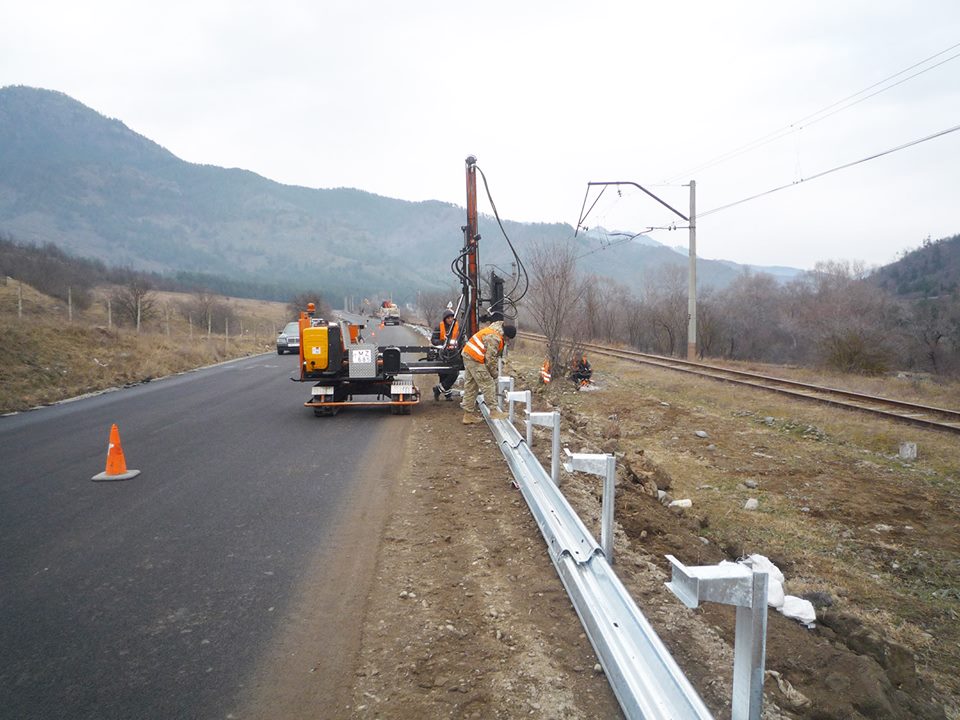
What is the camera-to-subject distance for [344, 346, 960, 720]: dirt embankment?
3082 millimetres

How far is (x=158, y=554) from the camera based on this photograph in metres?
4.82

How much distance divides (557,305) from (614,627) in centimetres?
1316

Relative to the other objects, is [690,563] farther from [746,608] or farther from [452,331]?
[452,331]

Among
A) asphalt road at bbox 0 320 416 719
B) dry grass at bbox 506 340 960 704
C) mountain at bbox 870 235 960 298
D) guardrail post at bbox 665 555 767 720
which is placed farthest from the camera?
mountain at bbox 870 235 960 298

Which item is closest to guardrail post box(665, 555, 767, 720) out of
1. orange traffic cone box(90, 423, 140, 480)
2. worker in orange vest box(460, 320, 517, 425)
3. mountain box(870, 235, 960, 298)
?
orange traffic cone box(90, 423, 140, 480)

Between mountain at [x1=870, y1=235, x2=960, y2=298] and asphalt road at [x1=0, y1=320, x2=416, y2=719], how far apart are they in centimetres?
6730

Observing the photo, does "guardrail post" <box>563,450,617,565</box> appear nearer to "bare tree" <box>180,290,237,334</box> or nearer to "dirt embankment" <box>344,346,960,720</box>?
"dirt embankment" <box>344,346,960,720</box>

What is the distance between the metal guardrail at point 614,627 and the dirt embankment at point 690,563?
0.46 feet

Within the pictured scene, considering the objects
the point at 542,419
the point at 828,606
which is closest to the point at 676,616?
the point at 828,606

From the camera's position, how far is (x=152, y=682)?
10.4 feet

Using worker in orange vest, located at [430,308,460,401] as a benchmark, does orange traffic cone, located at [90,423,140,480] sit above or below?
below

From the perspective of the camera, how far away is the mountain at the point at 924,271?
62.8m

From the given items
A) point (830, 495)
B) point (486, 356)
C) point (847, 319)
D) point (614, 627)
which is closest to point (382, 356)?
point (486, 356)

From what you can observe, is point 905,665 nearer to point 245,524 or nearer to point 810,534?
point 810,534
